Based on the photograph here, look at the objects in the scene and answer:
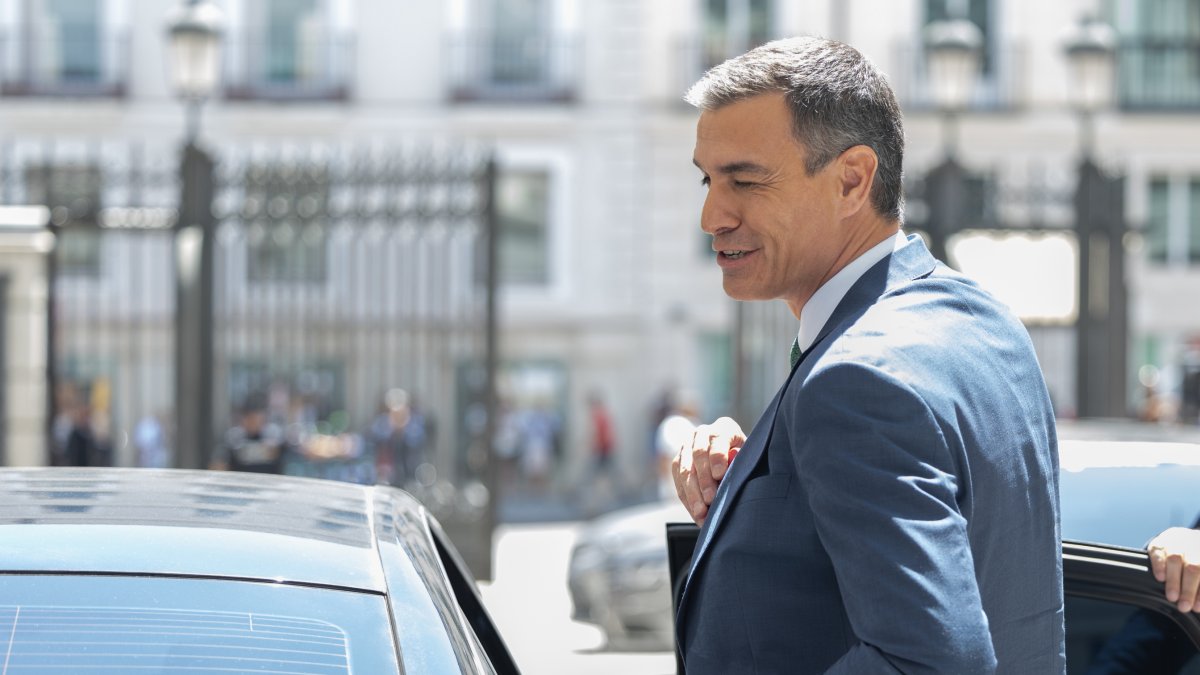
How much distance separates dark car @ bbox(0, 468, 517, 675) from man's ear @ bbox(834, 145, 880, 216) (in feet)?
2.56

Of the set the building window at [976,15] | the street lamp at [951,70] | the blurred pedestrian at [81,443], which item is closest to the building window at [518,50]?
the building window at [976,15]

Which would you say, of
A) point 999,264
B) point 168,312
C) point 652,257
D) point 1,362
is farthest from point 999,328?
point 652,257

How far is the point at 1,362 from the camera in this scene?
1045 centimetres

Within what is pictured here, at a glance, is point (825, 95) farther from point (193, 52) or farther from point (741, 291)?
point (193, 52)

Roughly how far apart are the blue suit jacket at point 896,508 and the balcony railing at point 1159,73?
2488 centimetres

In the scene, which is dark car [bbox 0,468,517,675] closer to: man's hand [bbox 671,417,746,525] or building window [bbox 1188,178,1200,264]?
man's hand [bbox 671,417,746,525]

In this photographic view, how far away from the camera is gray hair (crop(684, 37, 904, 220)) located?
2.00 metres

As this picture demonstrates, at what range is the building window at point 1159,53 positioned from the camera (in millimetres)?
25422

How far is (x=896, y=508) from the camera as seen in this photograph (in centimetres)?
172

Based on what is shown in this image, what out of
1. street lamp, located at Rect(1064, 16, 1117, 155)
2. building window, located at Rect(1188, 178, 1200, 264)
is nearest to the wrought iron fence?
A: street lamp, located at Rect(1064, 16, 1117, 155)

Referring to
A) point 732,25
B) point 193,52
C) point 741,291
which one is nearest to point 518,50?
point 732,25

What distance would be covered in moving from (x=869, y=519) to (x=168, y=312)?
20887 millimetres

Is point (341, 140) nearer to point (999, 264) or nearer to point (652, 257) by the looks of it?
point (652, 257)

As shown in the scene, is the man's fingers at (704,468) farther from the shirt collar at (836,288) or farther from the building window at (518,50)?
the building window at (518,50)
